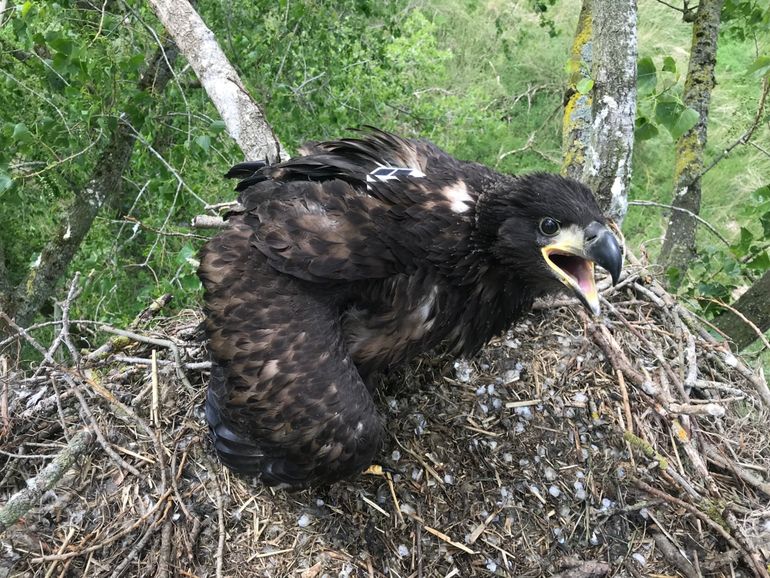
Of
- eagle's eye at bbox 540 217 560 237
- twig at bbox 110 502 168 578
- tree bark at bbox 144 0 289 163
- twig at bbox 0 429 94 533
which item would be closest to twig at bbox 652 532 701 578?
eagle's eye at bbox 540 217 560 237

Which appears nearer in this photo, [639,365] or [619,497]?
[619,497]

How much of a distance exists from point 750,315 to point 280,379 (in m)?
3.44

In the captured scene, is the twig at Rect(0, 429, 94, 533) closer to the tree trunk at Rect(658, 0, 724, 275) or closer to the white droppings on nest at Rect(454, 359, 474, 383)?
the white droppings on nest at Rect(454, 359, 474, 383)

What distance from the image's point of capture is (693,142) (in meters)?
4.75

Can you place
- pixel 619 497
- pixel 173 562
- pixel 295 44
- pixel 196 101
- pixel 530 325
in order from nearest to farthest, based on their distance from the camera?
pixel 173 562
pixel 619 497
pixel 530 325
pixel 295 44
pixel 196 101

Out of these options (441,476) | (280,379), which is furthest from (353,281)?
(441,476)

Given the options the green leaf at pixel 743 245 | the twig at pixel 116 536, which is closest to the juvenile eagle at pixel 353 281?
the twig at pixel 116 536

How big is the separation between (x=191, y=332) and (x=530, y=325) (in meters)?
1.99

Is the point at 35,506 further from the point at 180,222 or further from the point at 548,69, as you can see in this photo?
the point at 548,69

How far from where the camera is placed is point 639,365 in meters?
3.19

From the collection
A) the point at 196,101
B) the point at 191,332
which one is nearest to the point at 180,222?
the point at 196,101

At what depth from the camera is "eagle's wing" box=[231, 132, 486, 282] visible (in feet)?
8.19

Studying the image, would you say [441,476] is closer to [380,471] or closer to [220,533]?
[380,471]

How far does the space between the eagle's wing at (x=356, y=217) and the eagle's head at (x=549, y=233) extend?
0.55 ft
